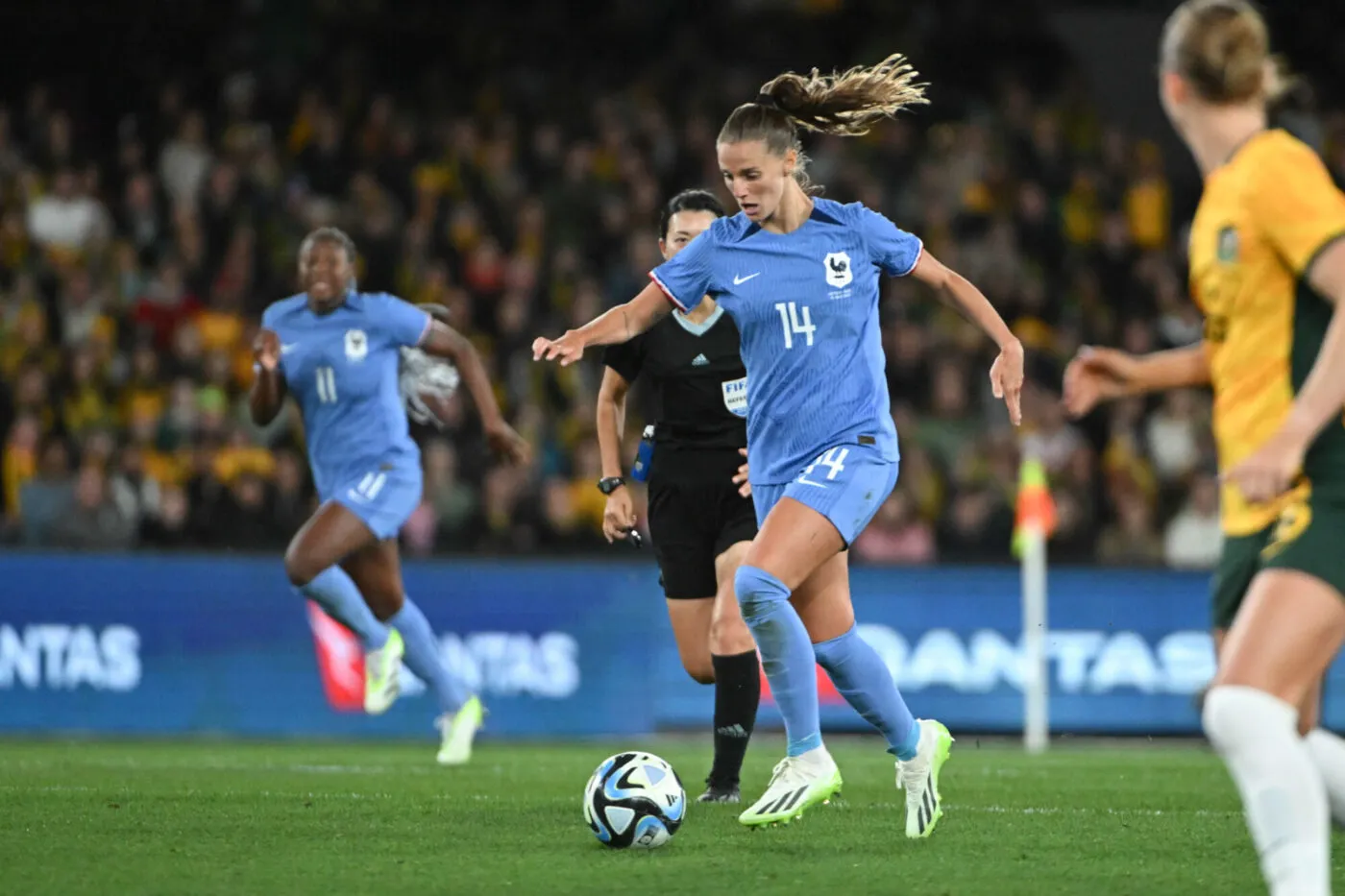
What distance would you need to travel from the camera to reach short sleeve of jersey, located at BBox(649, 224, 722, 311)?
6.64 m

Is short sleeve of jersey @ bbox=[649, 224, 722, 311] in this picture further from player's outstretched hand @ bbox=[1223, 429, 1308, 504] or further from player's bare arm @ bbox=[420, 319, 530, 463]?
player's bare arm @ bbox=[420, 319, 530, 463]

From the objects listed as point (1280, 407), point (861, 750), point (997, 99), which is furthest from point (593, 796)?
point (997, 99)

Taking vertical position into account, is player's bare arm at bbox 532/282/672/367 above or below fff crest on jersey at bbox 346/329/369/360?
below

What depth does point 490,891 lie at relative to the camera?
5258 millimetres

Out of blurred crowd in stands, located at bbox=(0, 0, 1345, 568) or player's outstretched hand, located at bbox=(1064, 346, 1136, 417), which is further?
blurred crowd in stands, located at bbox=(0, 0, 1345, 568)

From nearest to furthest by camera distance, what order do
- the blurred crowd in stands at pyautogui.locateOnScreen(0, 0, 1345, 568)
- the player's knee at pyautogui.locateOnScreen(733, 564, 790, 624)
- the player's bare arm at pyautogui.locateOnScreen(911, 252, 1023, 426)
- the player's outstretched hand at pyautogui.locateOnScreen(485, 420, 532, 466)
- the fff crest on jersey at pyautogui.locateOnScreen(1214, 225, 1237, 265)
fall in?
the fff crest on jersey at pyautogui.locateOnScreen(1214, 225, 1237, 265) < the player's knee at pyautogui.locateOnScreen(733, 564, 790, 624) < the player's bare arm at pyautogui.locateOnScreen(911, 252, 1023, 426) < the player's outstretched hand at pyautogui.locateOnScreen(485, 420, 532, 466) < the blurred crowd in stands at pyautogui.locateOnScreen(0, 0, 1345, 568)

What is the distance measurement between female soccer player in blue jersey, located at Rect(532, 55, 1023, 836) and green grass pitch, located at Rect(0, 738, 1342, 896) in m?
0.42

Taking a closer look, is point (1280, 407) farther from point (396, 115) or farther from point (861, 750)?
point (396, 115)

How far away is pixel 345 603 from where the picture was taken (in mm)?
10422

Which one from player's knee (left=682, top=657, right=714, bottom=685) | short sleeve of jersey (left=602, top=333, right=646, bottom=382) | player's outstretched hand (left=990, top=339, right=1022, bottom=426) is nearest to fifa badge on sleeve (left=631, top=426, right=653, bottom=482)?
short sleeve of jersey (left=602, top=333, right=646, bottom=382)

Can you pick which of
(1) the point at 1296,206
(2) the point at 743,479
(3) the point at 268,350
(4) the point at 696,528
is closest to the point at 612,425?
(4) the point at 696,528

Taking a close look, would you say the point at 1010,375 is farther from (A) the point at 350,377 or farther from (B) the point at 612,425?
(A) the point at 350,377

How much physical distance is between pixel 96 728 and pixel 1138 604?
24.2ft

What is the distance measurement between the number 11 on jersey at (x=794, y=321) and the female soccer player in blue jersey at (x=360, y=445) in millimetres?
3805
